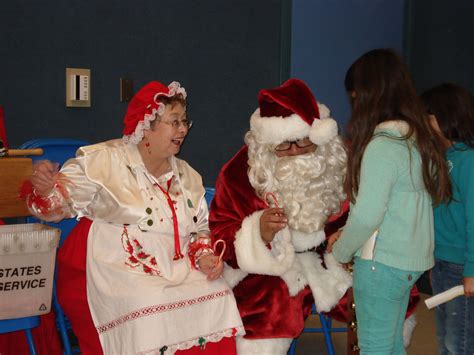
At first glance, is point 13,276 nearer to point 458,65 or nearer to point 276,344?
point 276,344

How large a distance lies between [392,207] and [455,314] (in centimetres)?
66

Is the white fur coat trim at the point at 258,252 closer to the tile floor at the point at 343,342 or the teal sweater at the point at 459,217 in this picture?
the teal sweater at the point at 459,217

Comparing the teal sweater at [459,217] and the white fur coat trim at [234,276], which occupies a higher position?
the teal sweater at [459,217]

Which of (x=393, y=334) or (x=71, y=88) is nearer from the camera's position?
(x=393, y=334)

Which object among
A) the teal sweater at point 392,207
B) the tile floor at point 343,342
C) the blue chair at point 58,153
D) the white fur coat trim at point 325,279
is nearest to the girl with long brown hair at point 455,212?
the teal sweater at point 392,207

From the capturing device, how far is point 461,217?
243 cm

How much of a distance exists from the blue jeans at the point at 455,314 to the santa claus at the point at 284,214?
0.38 m

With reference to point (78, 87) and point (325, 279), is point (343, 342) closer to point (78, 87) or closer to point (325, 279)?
point (325, 279)

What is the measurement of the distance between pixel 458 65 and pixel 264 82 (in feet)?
4.72

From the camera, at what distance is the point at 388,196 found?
2080mm

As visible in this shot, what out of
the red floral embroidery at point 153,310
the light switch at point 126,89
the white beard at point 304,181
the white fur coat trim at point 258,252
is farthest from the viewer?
the light switch at point 126,89

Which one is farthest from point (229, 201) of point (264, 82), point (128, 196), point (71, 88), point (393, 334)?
point (264, 82)

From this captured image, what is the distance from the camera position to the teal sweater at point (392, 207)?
2053 millimetres

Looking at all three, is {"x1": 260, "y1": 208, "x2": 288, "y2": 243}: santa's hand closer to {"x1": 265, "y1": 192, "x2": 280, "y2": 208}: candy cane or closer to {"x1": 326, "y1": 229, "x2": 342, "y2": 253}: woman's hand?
{"x1": 265, "y1": 192, "x2": 280, "y2": 208}: candy cane
